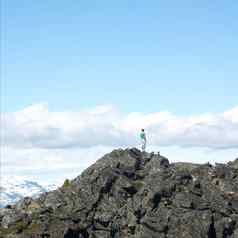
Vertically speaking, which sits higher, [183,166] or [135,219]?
[183,166]

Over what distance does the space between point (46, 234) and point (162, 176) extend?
2374 cm

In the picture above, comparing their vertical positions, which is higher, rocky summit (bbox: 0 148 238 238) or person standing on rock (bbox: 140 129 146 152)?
person standing on rock (bbox: 140 129 146 152)

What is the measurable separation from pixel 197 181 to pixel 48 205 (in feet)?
91.5

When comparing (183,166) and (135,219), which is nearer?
(135,219)

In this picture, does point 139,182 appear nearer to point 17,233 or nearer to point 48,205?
point 48,205

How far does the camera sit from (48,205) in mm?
102375

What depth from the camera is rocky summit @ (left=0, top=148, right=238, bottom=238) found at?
9181cm

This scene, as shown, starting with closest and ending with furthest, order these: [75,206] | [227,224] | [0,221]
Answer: [227,224] → [75,206] → [0,221]

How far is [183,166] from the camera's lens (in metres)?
109

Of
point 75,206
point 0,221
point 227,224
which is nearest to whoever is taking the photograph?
point 227,224

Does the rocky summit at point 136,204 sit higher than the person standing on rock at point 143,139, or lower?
lower

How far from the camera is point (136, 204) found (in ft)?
318

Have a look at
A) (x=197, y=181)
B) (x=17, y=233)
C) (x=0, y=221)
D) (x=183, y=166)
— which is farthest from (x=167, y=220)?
(x=0, y=221)

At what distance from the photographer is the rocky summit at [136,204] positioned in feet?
301
